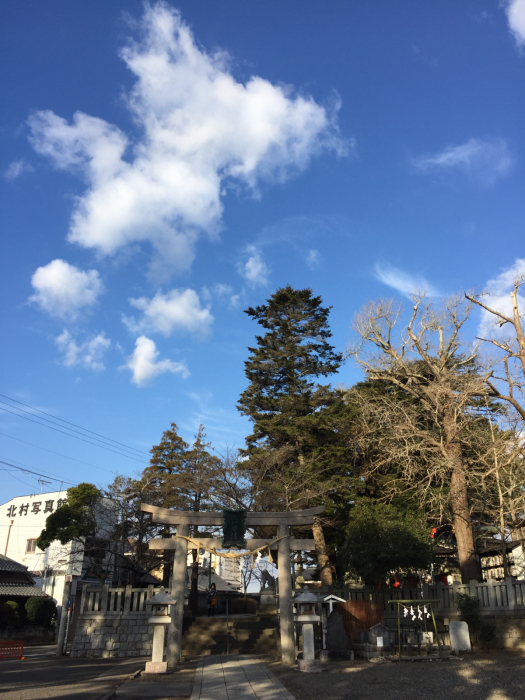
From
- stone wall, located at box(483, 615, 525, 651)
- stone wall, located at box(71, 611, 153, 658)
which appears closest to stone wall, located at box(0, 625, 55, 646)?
stone wall, located at box(71, 611, 153, 658)

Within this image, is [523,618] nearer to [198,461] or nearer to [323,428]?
[323,428]

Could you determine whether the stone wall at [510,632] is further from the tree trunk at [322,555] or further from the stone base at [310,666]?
the tree trunk at [322,555]

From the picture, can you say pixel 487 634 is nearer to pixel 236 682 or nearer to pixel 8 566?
pixel 236 682

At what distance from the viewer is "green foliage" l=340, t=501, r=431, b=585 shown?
17203mm

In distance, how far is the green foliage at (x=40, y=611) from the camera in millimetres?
28594

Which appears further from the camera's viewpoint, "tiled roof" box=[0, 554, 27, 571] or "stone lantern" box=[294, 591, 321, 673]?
"tiled roof" box=[0, 554, 27, 571]

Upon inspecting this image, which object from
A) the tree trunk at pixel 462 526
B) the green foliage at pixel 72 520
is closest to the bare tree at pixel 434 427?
the tree trunk at pixel 462 526

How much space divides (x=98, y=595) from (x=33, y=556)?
2207 centimetres

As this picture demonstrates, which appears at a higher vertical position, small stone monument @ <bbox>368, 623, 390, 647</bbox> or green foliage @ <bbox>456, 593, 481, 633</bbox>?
green foliage @ <bbox>456, 593, 481, 633</bbox>

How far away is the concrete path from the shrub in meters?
6.62

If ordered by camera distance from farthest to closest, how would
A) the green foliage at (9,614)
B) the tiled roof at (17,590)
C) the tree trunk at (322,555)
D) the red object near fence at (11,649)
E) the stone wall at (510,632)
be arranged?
1. the tiled roof at (17,590)
2. the green foliage at (9,614)
3. the tree trunk at (322,555)
4. the red object near fence at (11,649)
5. the stone wall at (510,632)

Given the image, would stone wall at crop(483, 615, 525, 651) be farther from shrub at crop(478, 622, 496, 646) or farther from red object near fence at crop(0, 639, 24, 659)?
red object near fence at crop(0, 639, 24, 659)

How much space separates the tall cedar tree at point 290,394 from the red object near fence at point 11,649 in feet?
36.3

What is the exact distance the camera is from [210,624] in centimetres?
1914
